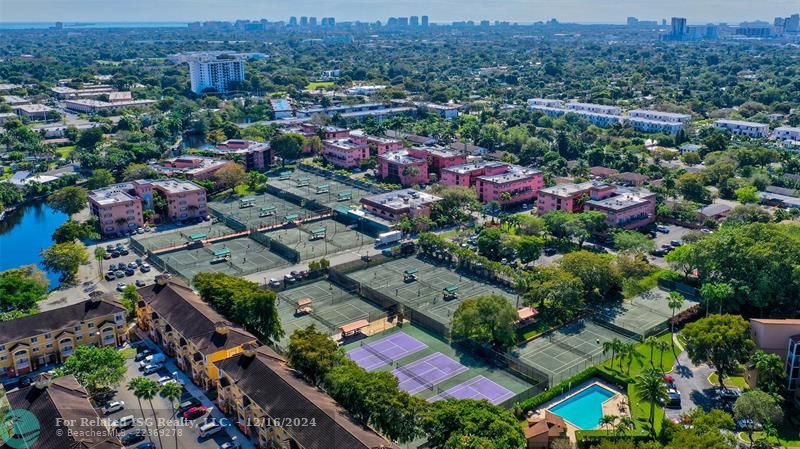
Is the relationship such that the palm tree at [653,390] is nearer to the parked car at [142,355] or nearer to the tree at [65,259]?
the parked car at [142,355]

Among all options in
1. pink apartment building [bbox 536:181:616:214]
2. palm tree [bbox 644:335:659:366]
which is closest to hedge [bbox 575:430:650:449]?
palm tree [bbox 644:335:659:366]

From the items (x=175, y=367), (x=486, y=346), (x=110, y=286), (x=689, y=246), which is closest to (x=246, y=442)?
(x=175, y=367)

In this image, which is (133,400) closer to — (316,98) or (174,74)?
(316,98)

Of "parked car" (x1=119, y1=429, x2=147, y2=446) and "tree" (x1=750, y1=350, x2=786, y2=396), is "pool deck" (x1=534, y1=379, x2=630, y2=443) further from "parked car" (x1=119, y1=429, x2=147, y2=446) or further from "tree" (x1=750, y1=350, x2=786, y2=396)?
"parked car" (x1=119, y1=429, x2=147, y2=446)

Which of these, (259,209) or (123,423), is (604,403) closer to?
(123,423)
